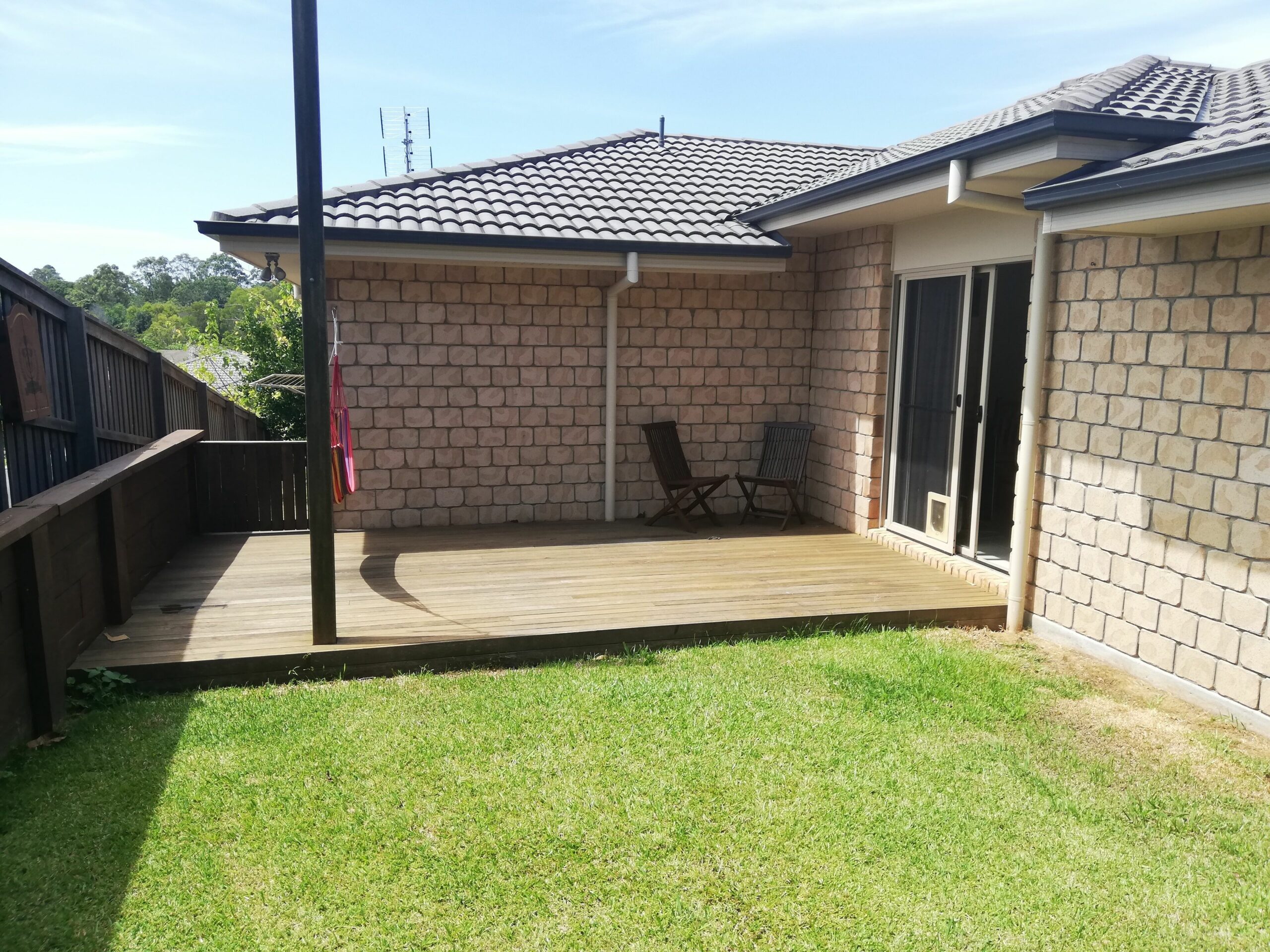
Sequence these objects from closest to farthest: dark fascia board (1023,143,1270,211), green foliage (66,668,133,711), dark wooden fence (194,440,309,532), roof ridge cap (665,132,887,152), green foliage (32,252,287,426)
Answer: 1. dark fascia board (1023,143,1270,211)
2. green foliage (66,668,133,711)
3. dark wooden fence (194,440,309,532)
4. roof ridge cap (665,132,887,152)
5. green foliage (32,252,287,426)

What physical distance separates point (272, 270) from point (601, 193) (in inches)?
121

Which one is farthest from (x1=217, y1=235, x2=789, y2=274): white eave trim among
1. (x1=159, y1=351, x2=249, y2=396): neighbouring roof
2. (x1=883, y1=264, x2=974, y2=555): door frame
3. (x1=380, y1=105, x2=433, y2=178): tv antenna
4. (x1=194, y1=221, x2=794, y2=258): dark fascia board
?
(x1=380, y1=105, x2=433, y2=178): tv antenna

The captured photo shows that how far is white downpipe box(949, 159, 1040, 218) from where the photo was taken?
5375mm

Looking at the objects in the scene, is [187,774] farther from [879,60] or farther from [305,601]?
[879,60]

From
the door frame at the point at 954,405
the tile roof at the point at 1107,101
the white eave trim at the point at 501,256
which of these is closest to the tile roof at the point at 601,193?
the white eave trim at the point at 501,256

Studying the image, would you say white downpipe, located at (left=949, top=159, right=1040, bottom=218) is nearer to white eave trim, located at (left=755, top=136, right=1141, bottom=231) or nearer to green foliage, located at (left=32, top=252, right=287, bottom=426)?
white eave trim, located at (left=755, top=136, right=1141, bottom=231)

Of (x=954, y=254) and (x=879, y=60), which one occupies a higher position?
(x=879, y=60)

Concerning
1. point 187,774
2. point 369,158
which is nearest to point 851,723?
point 187,774

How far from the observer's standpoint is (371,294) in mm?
7637

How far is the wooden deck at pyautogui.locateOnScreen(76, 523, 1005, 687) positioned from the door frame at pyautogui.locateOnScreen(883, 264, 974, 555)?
315mm

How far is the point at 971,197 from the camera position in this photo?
18.1 ft

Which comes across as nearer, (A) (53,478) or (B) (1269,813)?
(B) (1269,813)

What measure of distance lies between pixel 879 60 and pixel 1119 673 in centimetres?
1675

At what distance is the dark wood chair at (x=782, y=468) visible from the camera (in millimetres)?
8250
